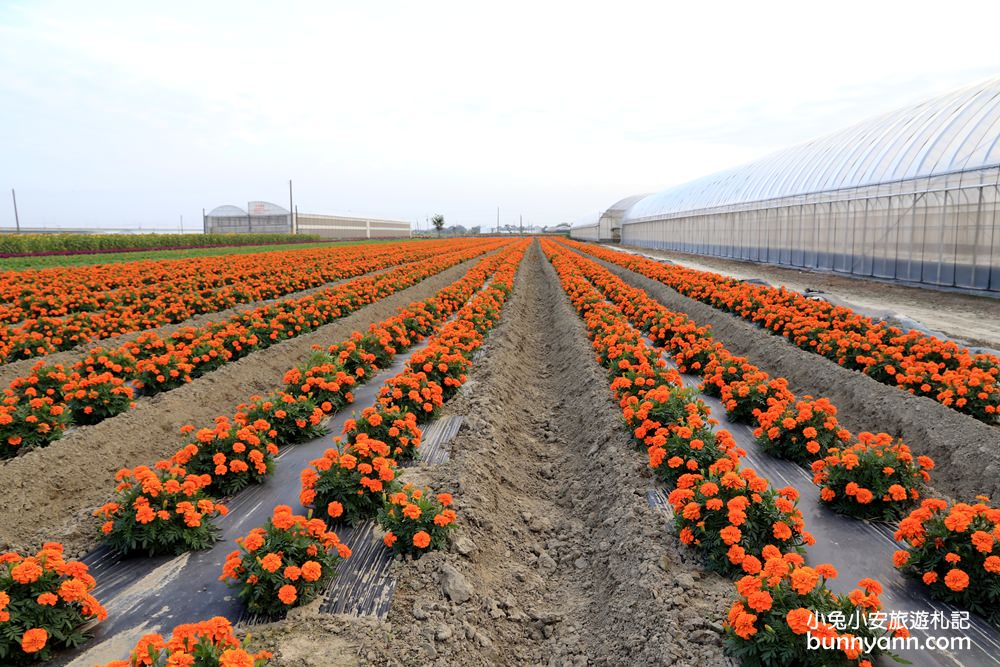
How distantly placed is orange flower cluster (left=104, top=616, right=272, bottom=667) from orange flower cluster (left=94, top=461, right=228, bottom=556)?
1560 mm

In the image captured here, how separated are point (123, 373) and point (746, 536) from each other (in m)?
8.68

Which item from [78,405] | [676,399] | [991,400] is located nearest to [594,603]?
[676,399]

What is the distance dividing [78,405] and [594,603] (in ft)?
22.7

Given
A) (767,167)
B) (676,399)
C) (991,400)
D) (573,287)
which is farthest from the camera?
(767,167)

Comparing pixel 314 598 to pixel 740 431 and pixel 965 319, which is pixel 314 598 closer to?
pixel 740 431

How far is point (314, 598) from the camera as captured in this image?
399 centimetres

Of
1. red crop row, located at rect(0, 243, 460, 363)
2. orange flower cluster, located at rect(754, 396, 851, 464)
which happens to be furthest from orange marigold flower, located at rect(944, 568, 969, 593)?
red crop row, located at rect(0, 243, 460, 363)

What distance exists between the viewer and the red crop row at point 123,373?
6.54 m

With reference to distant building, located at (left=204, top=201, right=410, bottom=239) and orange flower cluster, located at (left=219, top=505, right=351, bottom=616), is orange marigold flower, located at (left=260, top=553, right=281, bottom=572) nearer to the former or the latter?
orange flower cluster, located at (left=219, top=505, right=351, bottom=616)

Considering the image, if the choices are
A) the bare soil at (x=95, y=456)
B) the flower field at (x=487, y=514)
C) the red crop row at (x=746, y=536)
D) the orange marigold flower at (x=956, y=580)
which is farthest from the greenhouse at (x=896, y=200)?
the bare soil at (x=95, y=456)

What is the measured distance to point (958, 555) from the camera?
375cm

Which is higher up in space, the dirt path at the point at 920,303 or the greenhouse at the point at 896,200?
the greenhouse at the point at 896,200

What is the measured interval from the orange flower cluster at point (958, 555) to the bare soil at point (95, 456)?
20.4ft

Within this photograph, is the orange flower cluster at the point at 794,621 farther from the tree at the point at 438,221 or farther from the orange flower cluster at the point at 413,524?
the tree at the point at 438,221
